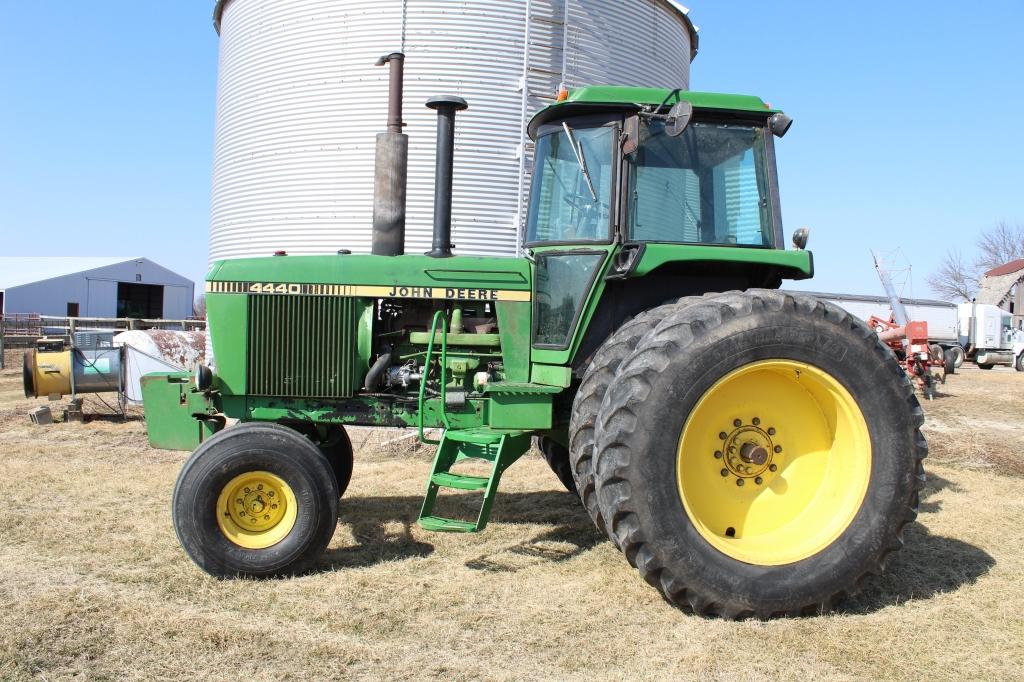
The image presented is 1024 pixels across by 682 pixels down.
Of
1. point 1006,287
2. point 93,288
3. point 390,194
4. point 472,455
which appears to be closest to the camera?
point 472,455

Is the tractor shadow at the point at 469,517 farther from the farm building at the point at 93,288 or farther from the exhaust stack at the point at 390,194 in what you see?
the farm building at the point at 93,288

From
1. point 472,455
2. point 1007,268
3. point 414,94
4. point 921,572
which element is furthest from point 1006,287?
point 472,455

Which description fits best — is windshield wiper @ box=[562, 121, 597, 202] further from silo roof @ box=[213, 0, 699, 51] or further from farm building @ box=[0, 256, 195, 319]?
farm building @ box=[0, 256, 195, 319]

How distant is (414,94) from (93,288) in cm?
3430

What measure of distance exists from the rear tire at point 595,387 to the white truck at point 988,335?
94.8 ft

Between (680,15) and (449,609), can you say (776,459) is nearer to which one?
(449,609)

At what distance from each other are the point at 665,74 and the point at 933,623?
40.7 feet

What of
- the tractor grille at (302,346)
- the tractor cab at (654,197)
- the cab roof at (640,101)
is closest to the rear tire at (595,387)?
the tractor cab at (654,197)

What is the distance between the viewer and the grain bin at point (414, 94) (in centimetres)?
1250

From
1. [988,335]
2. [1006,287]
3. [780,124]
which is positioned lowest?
[988,335]

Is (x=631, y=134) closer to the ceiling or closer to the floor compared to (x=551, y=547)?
closer to the ceiling

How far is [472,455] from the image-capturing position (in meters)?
4.50

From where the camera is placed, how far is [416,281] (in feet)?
15.4

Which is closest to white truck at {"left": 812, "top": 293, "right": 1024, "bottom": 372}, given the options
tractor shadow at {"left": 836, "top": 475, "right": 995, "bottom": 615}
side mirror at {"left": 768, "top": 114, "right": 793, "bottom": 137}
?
tractor shadow at {"left": 836, "top": 475, "right": 995, "bottom": 615}
